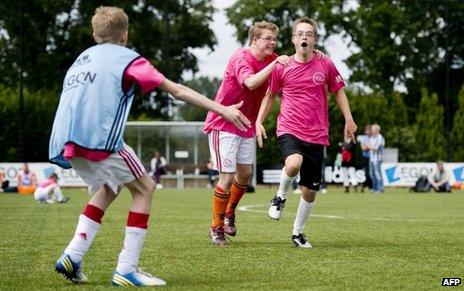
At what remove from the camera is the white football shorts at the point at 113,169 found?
Answer: 22.0 ft

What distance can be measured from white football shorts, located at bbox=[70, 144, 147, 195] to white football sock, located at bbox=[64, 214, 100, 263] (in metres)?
0.30

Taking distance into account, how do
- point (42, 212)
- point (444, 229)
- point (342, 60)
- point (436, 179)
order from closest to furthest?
point (444, 229) → point (42, 212) → point (436, 179) → point (342, 60)

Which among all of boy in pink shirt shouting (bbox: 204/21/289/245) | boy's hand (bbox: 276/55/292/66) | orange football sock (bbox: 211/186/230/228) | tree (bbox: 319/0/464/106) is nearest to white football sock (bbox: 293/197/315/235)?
Result: boy in pink shirt shouting (bbox: 204/21/289/245)

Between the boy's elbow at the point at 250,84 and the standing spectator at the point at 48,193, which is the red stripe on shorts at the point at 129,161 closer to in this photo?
the boy's elbow at the point at 250,84

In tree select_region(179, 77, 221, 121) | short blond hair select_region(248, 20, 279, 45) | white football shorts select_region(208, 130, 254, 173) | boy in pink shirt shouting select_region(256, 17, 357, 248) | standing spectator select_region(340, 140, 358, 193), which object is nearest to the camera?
boy in pink shirt shouting select_region(256, 17, 357, 248)

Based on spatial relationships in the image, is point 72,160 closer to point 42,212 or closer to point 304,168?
point 304,168

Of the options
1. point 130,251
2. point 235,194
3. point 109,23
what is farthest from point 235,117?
point 235,194

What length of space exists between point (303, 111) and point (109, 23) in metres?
3.71

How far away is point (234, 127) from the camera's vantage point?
34.8 ft

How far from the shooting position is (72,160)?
6.73 metres

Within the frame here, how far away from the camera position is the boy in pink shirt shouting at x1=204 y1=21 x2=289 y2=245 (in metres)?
10.3

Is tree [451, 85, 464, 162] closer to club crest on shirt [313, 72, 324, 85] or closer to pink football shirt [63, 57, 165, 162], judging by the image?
club crest on shirt [313, 72, 324, 85]

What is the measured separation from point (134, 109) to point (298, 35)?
1946 inches

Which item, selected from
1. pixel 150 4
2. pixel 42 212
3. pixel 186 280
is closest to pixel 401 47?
pixel 150 4
